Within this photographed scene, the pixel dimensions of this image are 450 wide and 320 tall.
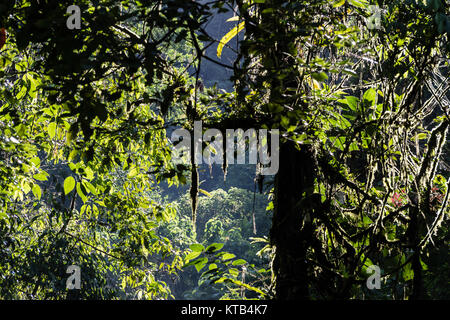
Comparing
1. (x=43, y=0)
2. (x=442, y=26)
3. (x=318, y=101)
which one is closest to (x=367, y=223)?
(x=318, y=101)

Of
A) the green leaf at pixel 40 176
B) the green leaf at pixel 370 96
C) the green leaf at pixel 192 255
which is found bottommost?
the green leaf at pixel 192 255

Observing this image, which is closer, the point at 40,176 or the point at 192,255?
the point at 192,255

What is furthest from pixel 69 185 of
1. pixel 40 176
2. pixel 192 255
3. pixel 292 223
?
pixel 292 223

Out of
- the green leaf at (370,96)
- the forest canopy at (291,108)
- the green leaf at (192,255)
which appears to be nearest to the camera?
the forest canopy at (291,108)

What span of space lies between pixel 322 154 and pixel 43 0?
1.14 m

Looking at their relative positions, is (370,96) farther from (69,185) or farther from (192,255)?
(69,185)

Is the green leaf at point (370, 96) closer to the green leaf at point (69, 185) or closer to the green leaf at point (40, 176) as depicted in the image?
the green leaf at point (69, 185)

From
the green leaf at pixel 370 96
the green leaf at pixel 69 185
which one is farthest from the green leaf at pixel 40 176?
the green leaf at pixel 370 96

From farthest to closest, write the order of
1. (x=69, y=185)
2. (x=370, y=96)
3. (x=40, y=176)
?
1. (x=40, y=176)
2. (x=69, y=185)
3. (x=370, y=96)

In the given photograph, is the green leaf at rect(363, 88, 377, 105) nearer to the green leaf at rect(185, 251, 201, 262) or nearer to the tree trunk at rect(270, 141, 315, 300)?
the tree trunk at rect(270, 141, 315, 300)

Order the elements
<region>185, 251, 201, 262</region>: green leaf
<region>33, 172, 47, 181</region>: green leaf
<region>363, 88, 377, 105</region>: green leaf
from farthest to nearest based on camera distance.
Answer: <region>33, 172, 47, 181</region>: green leaf < <region>363, 88, 377, 105</region>: green leaf < <region>185, 251, 201, 262</region>: green leaf

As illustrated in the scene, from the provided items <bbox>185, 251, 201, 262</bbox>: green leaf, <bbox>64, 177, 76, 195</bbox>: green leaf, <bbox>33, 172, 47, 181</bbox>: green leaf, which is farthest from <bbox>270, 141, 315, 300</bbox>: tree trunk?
<bbox>33, 172, 47, 181</bbox>: green leaf

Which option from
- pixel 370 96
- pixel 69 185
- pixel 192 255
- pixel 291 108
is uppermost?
pixel 370 96

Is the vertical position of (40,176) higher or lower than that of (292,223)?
higher
